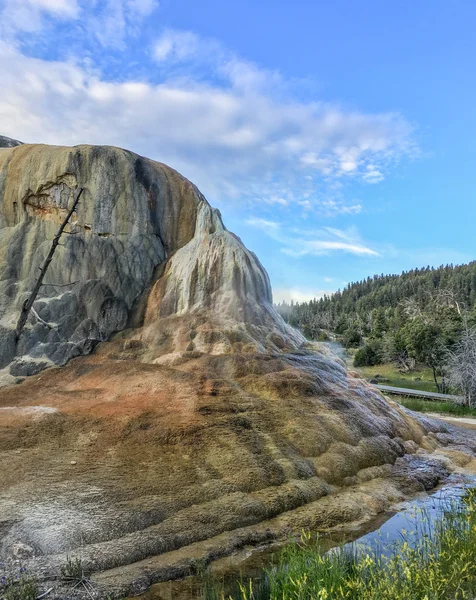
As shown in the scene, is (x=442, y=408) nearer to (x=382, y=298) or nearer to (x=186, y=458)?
(x=186, y=458)

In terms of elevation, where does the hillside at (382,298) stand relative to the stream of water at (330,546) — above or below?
above

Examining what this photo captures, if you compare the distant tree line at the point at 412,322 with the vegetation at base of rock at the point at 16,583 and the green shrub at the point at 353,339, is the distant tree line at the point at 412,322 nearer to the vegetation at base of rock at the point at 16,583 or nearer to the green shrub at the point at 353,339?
the green shrub at the point at 353,339

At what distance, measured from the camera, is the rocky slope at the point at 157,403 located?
8.63 m

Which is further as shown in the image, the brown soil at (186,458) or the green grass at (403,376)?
the green grass at (403,376)

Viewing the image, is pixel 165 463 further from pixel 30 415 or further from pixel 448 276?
pixel 448 276

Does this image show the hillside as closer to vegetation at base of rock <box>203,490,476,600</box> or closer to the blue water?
the blue water

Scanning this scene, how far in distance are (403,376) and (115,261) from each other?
39.6 metres

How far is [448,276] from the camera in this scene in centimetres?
11019

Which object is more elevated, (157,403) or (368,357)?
(368,357)

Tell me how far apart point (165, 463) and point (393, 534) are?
14.7 feet

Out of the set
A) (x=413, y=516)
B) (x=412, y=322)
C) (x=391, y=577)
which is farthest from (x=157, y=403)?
(x=412, y=322)

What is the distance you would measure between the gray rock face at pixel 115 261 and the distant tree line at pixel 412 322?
5.33 metres

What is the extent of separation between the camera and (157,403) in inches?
490

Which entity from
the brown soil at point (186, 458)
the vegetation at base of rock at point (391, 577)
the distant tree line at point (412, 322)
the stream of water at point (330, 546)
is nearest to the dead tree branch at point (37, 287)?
the brown soil at point (186, 458)
